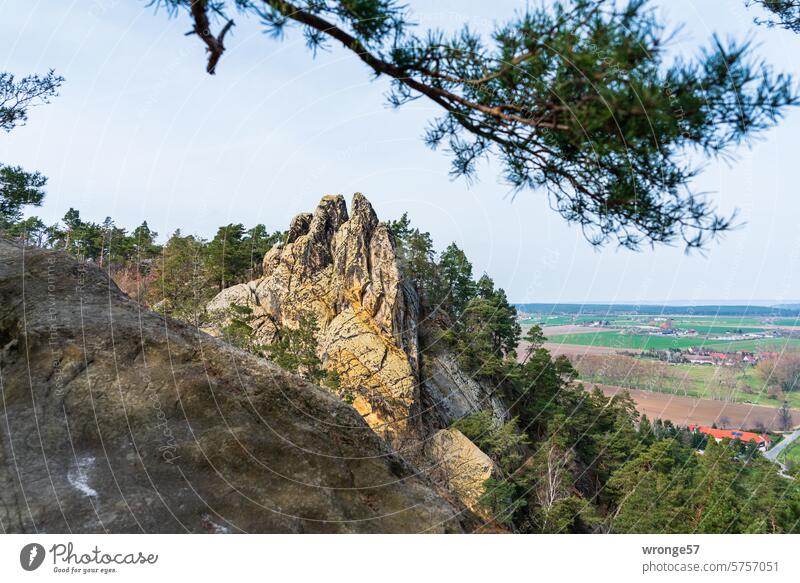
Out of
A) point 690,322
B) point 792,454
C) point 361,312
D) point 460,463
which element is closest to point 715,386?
point 690,322

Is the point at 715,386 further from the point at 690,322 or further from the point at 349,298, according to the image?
the point at 349,298

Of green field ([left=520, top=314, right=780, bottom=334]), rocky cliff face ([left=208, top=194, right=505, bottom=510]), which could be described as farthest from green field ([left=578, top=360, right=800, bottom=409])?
rocky cliff face ([left=208, top=194, right=505, bottom=510])

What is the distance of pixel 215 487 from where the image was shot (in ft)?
7.07

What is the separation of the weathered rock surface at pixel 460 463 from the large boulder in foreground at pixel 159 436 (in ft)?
33.0

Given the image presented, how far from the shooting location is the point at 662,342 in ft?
12.6

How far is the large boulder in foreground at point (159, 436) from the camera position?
2.03 metres

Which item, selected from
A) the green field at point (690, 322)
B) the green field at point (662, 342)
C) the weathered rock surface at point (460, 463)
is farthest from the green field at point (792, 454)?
the weathered rock surface at point (460, 463)

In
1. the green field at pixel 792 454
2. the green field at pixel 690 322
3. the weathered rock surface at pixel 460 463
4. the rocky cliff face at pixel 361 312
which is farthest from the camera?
the rocky cliff face at pixel 361 312

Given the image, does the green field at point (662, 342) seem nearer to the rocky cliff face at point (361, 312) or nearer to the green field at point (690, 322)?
the green field at point (690, 322)

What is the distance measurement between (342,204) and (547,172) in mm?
16843

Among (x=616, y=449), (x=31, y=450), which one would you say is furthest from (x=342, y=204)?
(x=31, y=450)

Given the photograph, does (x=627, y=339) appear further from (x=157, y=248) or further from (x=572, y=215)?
(x=157, y=248)

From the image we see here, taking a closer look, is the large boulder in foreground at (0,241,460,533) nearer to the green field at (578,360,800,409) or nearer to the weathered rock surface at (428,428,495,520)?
the green field at (578,360,800,409)

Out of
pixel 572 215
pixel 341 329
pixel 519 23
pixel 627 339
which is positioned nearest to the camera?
pixel 519 23
